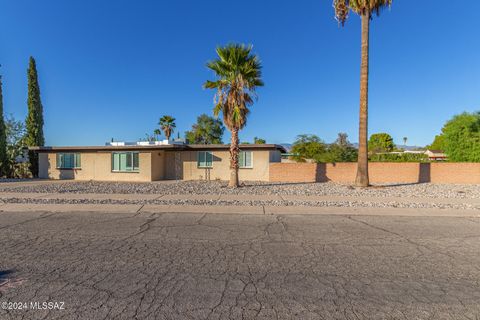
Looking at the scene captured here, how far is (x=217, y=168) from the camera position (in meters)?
20.2

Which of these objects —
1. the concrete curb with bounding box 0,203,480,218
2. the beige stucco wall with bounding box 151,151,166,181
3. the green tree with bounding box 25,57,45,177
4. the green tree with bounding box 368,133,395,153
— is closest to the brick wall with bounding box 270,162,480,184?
the beige stucco wall with bounding box 151,151,166,181

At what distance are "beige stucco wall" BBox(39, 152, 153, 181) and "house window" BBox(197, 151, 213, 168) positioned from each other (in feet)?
12.2

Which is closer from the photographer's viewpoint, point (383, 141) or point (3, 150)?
point (3, 150)

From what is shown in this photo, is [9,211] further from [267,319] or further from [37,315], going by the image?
[267,319]

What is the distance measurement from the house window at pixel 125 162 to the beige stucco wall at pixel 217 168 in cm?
257

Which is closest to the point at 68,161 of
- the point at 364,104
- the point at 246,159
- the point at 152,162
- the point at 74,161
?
the point at 74,161

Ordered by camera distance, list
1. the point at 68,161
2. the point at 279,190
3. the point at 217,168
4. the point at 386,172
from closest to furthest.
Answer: the point at 279,190
the point at 386,172
the point at 217,168
the point at 68,161

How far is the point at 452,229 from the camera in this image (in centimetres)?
641

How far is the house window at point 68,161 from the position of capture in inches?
832

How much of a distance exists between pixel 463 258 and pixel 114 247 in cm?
655

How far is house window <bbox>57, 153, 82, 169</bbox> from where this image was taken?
21141 mm

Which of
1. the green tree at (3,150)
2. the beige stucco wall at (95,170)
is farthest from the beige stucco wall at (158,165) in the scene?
the green tree at (3,150)

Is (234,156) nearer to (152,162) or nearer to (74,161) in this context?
(152,162)

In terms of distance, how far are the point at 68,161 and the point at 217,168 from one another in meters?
12.9
